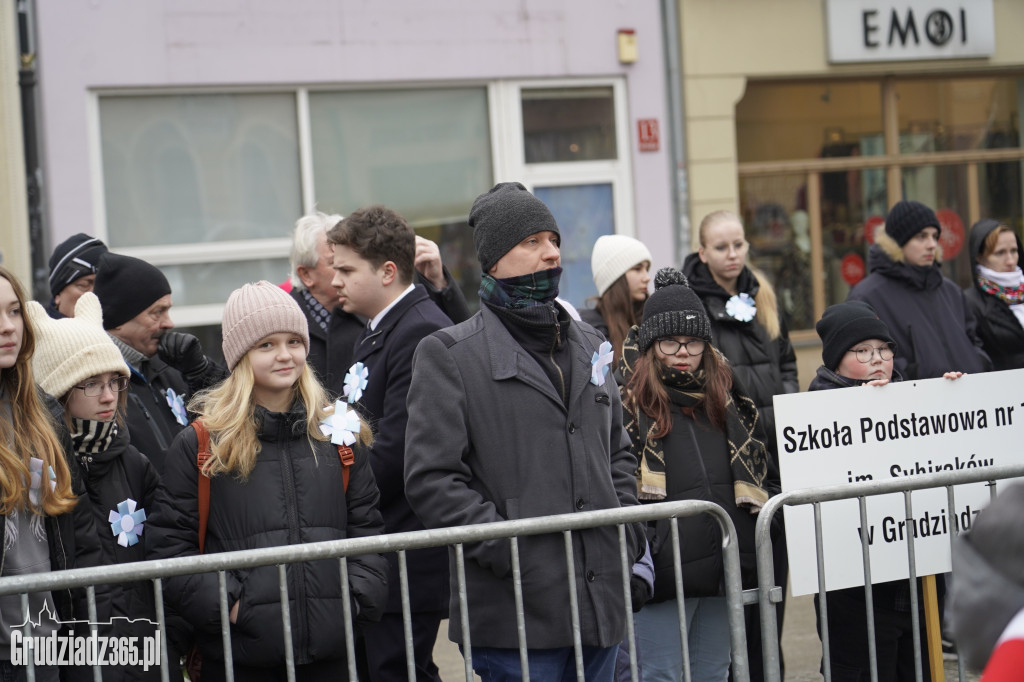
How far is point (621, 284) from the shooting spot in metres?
5.56

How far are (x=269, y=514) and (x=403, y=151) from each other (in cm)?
661

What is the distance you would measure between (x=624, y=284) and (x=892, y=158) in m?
6.81

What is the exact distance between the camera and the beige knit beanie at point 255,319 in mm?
3746

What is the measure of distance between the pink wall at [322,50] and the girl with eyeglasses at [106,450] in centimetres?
518

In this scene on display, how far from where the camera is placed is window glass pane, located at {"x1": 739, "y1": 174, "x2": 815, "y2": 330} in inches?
432

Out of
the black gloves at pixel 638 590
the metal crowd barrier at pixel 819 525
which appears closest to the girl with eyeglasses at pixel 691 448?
the metal crowd barrier at pixel 819 525

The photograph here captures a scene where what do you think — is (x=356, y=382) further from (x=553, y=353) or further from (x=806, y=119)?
(x=806, y=119)

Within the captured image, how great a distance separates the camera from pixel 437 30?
952 centimetres

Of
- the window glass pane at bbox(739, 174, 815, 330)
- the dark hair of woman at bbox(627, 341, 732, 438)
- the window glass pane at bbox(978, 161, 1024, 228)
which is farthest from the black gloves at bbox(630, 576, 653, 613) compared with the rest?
the window glass pane at bbox(978, 161, 1024, 228)

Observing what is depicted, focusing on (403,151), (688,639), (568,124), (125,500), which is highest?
(568,124)

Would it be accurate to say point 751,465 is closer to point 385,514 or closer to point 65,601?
point 385,514

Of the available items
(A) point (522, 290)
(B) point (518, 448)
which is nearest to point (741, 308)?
(A) point (522, 290)

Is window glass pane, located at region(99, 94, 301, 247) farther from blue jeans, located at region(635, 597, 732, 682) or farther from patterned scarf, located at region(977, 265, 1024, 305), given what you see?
blue jeans, located at region(635, 597, 732, 682)

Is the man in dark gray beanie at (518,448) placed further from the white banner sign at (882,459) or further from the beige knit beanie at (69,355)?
the beige knit beanie at (69,355)
